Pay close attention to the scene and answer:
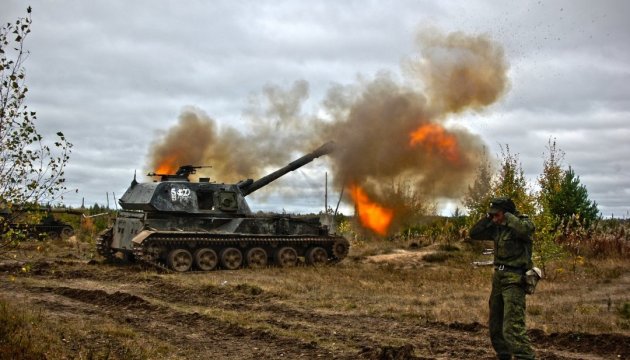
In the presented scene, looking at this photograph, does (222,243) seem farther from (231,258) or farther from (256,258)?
(256,258)

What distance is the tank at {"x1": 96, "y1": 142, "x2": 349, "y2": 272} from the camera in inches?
771

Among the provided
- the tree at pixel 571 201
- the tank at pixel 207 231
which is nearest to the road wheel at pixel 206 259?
the tank at pixel 207 231

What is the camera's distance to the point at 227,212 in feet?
70.1

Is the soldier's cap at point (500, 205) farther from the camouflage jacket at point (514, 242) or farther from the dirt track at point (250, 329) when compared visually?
the dirt track at point (250, 329)

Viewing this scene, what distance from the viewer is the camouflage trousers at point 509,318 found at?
23.8 feet

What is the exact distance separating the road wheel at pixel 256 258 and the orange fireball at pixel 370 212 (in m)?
4.76

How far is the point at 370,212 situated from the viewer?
25125mm

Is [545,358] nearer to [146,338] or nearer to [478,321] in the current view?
→ [478,321]

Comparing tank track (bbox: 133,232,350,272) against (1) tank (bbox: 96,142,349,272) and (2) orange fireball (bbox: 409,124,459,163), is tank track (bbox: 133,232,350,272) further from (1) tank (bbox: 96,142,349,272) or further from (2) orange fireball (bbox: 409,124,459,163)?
(2) orange fireball (bbox: 409,124,459,163)

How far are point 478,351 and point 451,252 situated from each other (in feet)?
57.1

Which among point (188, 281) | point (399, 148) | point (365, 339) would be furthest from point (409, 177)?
point (365, 339)

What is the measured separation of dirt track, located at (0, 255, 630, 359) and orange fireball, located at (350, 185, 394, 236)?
9900 mm

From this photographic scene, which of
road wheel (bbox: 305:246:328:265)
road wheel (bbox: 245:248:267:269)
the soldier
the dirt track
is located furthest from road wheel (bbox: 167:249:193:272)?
the soldier

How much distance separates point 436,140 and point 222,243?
8.26 meters
